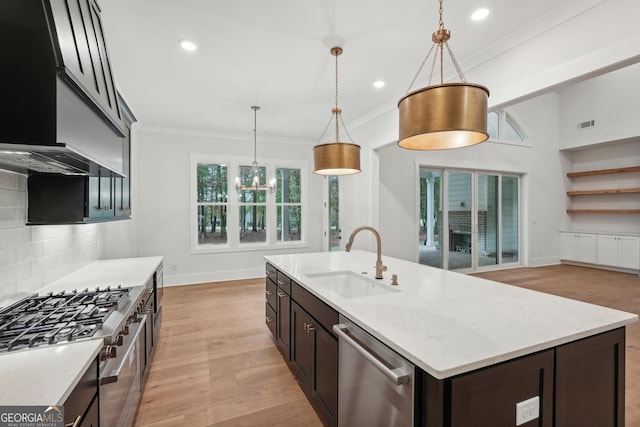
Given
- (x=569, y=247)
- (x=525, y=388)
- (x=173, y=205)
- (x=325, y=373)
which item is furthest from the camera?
(x=569, y=247)

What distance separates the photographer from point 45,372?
40.6 inches

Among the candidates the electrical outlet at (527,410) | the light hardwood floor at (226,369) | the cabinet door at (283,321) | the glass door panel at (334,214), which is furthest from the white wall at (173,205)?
the electrical outlet at (527,410)

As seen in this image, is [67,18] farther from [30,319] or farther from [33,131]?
[30,319]

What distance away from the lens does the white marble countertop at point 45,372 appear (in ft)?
2.98

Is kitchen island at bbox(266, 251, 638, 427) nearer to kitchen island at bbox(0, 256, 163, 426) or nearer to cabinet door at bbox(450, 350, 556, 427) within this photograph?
cabinet door at bbox(450, 350, 556, 427)

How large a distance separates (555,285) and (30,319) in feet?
23.2

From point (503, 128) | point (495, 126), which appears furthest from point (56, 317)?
point (503, 128)

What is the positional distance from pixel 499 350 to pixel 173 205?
18.1 ft

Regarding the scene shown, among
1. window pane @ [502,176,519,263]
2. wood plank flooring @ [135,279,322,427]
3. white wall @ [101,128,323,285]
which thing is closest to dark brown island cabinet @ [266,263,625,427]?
wood plank flooring @ [135,279,322,427]

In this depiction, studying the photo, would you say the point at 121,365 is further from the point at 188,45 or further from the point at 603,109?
the point at 603,109

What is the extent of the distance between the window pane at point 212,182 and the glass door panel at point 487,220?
18.0 ft

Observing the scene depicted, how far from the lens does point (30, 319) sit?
148cm

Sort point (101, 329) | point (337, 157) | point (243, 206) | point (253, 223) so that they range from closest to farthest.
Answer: point (101, 329) → point (337, 157) → point (243, 206) → point (253, 223)

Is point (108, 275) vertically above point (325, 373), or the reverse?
point (108, 275)
